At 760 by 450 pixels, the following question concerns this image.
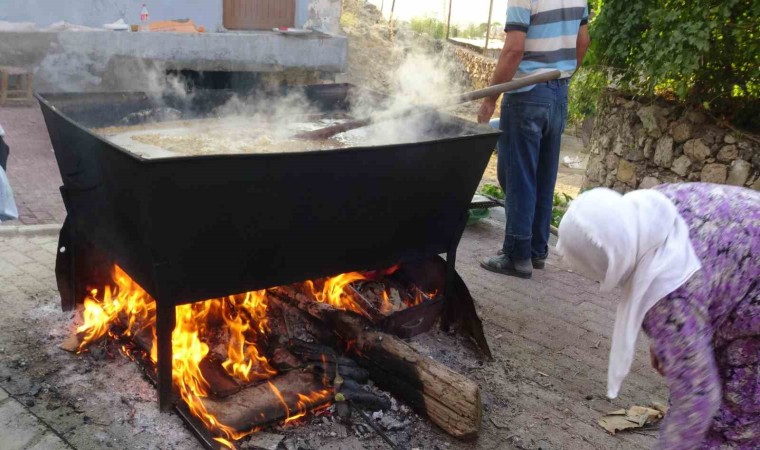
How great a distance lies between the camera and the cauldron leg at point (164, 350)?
2.80 metres

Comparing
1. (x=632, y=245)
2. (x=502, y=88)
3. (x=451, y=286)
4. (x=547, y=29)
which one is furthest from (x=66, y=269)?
(x=547, y=29)

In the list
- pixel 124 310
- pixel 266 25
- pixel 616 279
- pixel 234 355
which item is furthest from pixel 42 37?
pixel 616 279

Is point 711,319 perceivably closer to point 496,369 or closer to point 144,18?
point 496,369

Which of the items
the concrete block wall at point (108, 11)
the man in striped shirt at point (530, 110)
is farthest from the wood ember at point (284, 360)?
the concrete block wall at point (108, 11)

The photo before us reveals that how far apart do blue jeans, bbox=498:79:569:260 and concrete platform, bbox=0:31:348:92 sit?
17.5ft

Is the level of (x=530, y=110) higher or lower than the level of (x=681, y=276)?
higher

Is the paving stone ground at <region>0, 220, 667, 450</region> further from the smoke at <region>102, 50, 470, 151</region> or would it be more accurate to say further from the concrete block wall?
the concrete block wall

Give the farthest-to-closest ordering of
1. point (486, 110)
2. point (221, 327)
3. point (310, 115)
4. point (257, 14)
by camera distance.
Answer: point (257, 14) → point (486, 110) → point (310, 115) → point (221, 327)

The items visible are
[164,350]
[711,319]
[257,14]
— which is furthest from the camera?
[257,14]

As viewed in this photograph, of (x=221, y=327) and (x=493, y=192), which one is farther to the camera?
(x=493, y=192)

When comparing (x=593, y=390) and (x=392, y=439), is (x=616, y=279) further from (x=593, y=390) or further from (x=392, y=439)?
(x=593, y=390)

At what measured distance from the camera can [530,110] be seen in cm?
482

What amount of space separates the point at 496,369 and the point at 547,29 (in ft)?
8.06

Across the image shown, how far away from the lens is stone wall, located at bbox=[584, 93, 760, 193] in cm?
655
